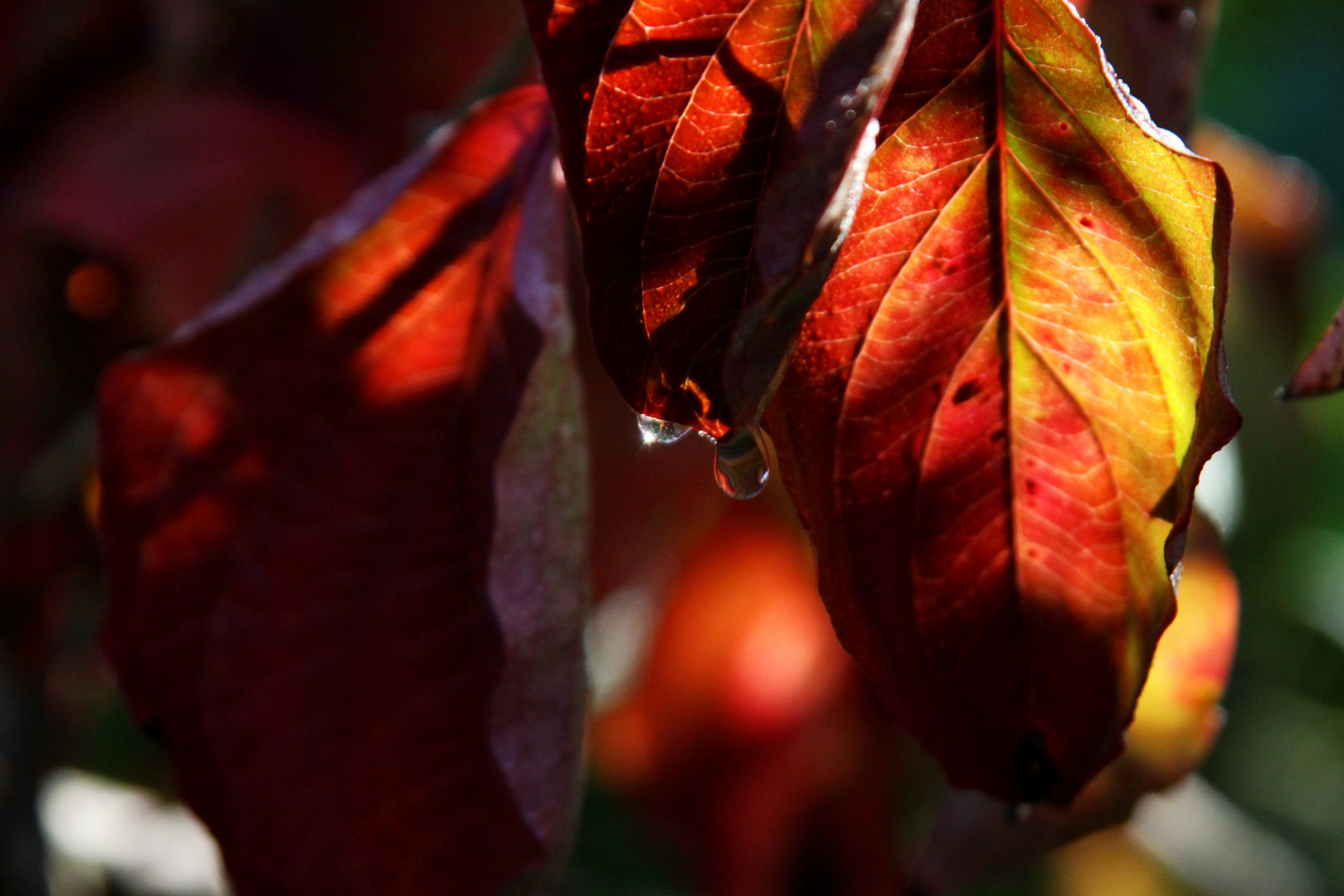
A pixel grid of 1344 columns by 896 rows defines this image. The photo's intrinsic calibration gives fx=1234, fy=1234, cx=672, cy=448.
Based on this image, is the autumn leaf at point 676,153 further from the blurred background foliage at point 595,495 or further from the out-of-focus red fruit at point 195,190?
the out-of-focus red fruit at point 195,190

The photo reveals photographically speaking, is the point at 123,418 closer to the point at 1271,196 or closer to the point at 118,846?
the point at 118,846

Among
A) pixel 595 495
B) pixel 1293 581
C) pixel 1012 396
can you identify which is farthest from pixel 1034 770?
pixel 1293 581

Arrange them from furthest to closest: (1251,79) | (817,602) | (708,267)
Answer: (1251,79), (817,602), (708,267)

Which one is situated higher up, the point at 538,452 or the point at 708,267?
the point at 708,267

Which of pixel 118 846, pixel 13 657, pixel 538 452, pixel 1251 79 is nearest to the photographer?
pixel 538 452

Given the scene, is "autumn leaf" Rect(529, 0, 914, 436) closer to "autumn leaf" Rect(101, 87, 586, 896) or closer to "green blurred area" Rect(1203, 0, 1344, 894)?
"autumn leaf" Rect(101, 87, 586, 896)

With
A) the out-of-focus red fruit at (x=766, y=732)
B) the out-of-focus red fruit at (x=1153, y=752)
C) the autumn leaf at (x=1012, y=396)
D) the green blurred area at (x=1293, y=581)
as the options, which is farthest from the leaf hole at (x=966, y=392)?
the green blurred area at (x=1293, y=581)

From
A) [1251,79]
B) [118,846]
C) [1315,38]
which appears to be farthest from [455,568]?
[1315,38]

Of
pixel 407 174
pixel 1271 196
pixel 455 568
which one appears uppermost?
pixel 407 174
